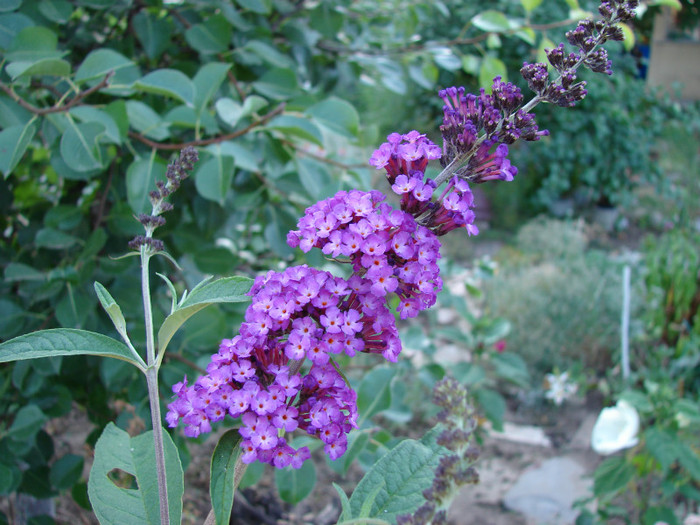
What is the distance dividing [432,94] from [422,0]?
140 inches

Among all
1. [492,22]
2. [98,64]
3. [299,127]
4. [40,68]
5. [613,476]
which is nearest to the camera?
[40,68]

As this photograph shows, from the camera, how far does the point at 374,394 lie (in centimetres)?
124

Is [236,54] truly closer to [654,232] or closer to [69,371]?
[69,371]

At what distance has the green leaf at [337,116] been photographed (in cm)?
119

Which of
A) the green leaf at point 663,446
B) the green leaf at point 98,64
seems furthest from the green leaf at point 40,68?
the green leaf at point 663,446

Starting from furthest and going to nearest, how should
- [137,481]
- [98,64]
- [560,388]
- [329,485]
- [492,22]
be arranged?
[560,388] → [329,485] → [492,22] → [98,64] → [137,481]

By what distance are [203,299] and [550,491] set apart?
2178 mm

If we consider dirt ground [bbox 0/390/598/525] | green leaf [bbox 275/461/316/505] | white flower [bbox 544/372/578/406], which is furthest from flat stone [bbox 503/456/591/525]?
green leaf [bbox 275/461/316/505]

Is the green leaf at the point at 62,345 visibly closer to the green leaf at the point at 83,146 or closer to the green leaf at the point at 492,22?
the green leaf at the point at 83,146

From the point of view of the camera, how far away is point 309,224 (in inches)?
22.9

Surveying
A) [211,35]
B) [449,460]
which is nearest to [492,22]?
[211,35]

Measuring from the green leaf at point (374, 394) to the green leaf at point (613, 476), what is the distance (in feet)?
3.03

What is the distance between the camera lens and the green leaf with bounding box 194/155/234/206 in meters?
1.09

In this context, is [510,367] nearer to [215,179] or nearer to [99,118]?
[215,179]
